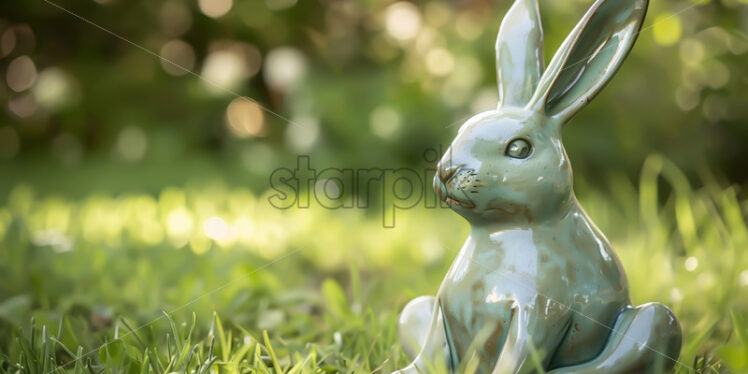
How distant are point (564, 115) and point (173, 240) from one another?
179cm

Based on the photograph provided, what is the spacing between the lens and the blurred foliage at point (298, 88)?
12.9 ft

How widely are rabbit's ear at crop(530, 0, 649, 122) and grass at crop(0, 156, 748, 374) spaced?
20.1 inches

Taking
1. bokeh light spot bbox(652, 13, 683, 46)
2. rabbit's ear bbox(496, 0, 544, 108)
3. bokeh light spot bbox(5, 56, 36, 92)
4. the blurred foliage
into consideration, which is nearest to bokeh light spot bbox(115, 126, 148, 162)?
the blurred foliage

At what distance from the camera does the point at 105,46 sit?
5289mm

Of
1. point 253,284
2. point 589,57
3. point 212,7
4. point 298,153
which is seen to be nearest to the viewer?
point 589,57

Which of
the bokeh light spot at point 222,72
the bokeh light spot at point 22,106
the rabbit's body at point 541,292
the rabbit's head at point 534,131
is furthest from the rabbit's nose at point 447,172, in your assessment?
the bokeh light spot at point 22,106

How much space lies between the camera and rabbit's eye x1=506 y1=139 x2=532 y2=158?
1.28 metres

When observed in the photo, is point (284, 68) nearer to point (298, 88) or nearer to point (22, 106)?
point (298, 88)

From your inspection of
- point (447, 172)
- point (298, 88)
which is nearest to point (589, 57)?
point (447, 172)

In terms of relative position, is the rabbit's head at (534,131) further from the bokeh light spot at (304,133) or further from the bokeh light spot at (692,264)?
the bokeh light spot at (304,133)

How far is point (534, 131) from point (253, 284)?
1.02 metres

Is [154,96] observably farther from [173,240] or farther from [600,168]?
[600,168]

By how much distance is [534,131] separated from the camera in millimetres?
1291

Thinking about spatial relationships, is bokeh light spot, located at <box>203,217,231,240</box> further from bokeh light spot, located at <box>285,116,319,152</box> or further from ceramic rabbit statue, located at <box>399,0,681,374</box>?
ceramic rabbit statue, located at <box>399,0,681,374</box>
